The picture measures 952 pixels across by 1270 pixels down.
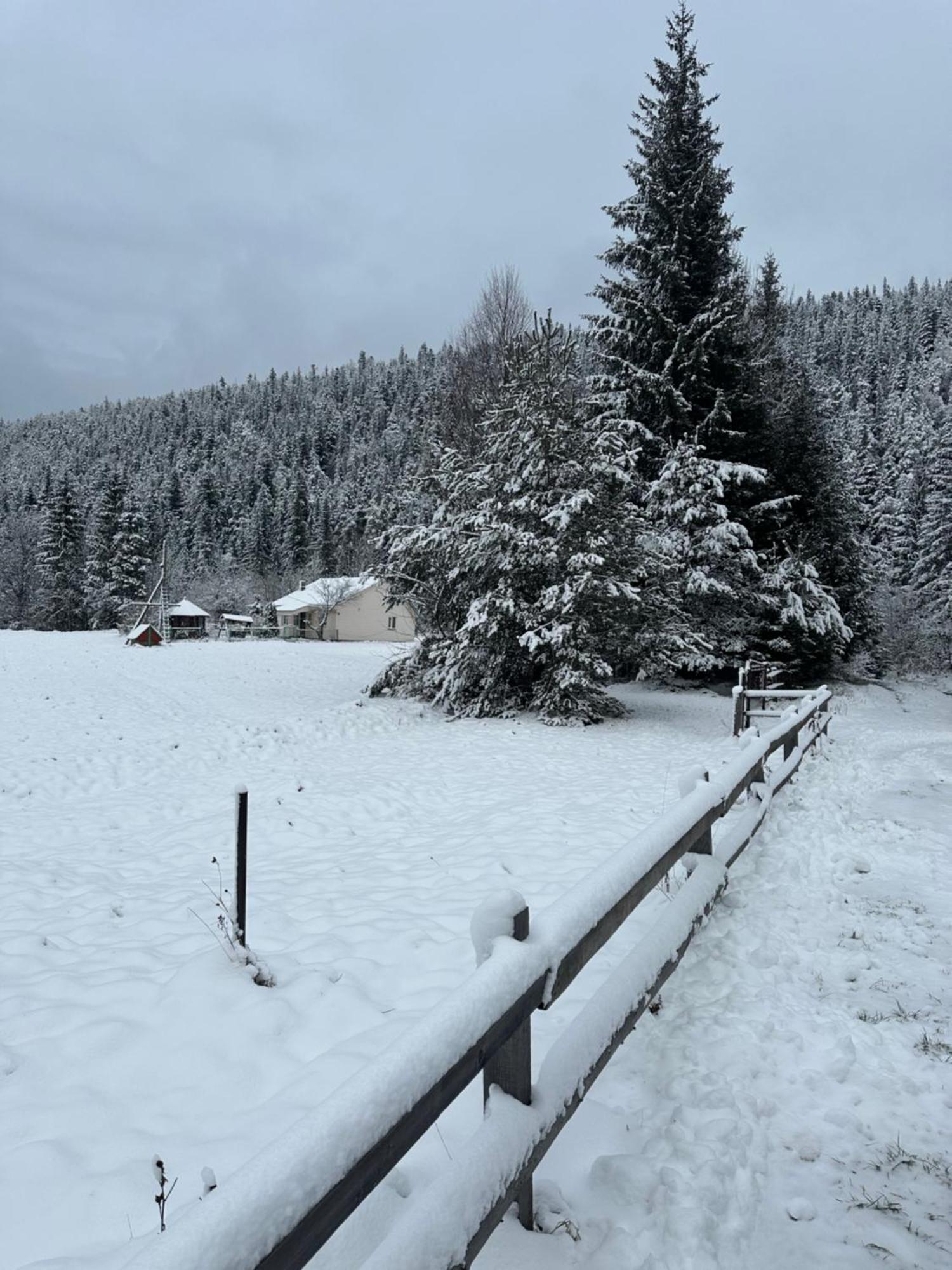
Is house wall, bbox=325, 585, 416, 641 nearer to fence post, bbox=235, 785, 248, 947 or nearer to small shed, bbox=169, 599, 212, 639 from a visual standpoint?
small shed, bbox=169, 599, 212, 639

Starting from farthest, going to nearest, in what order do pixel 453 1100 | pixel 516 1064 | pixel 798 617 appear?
1. pixel 798 617
2. pixel 516 1064
3. pixel 453 1100

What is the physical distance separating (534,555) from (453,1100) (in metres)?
12.6

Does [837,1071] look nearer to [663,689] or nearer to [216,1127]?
[216,1127]

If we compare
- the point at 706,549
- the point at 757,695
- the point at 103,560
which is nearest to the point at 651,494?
the point at 706,549

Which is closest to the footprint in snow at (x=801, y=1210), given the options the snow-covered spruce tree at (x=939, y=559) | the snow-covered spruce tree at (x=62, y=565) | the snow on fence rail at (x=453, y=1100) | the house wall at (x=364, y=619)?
the snow on fence rail at (x=453, y=1100)

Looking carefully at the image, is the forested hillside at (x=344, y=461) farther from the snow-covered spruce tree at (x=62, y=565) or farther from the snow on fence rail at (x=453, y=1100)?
the snow on fence rail at (x=453, y=1100)

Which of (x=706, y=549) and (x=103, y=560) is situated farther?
(x=103, y=560)

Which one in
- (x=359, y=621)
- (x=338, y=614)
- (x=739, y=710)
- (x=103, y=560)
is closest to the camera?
(x=739, y=710)

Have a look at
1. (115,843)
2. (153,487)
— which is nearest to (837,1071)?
(115,843)

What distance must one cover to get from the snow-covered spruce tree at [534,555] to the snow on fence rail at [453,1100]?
1064 cm

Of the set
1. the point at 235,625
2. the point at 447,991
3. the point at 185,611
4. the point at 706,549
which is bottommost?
the point at 447,991

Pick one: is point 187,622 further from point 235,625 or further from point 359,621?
point 359,621

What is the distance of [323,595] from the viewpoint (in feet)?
193

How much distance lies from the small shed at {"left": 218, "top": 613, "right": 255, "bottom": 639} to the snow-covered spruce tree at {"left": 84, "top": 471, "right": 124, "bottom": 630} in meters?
9.04
